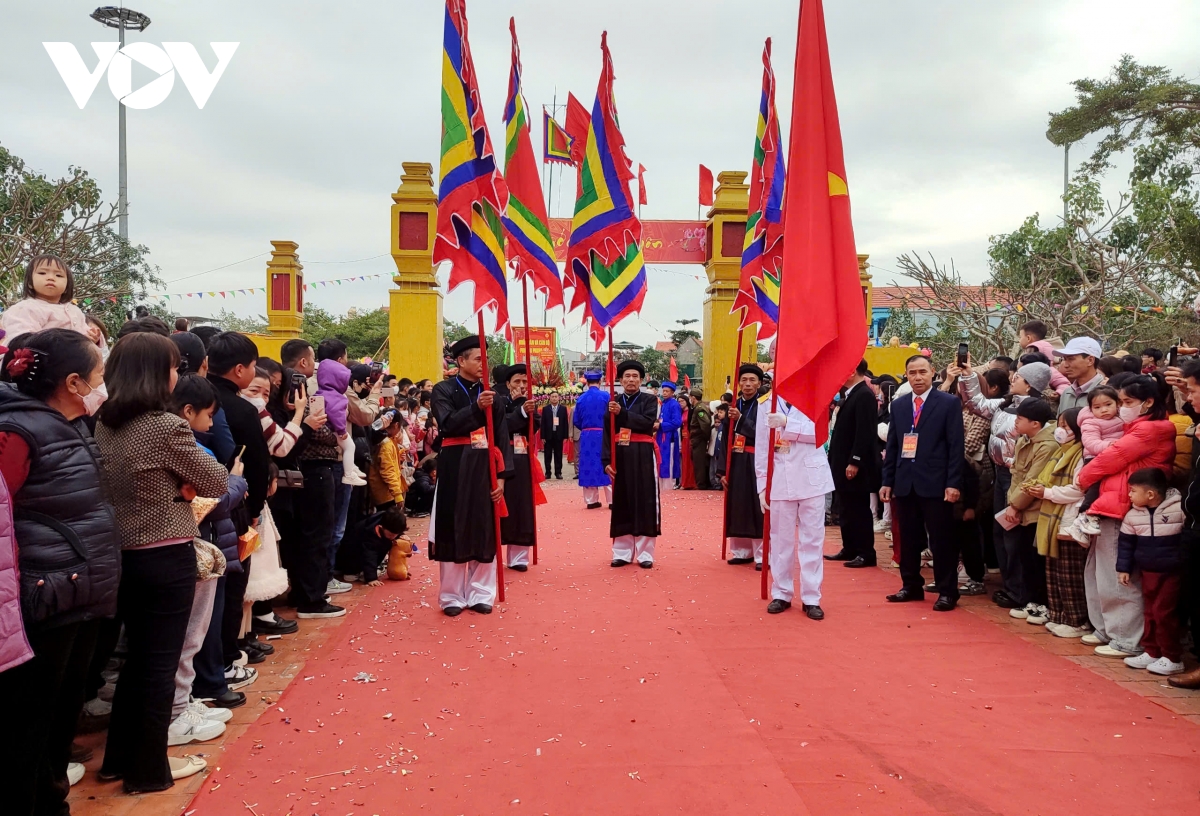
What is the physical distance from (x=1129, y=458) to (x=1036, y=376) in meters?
1.59

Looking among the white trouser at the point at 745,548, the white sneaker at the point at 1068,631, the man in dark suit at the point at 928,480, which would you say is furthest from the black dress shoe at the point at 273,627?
the white sneaker at the point at 1068,631

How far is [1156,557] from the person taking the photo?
4.39 metres

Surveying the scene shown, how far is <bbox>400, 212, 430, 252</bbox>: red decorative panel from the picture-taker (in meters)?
15.6

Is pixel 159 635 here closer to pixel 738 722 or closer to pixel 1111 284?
pixel 738 722

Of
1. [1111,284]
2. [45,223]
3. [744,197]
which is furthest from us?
[744,197]

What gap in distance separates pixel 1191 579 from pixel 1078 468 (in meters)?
0.91

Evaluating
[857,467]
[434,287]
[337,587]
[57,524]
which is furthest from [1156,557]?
[434,287]

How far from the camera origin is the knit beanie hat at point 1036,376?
239 inches

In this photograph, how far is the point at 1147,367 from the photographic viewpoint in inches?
243

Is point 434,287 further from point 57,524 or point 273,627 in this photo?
point 57,524

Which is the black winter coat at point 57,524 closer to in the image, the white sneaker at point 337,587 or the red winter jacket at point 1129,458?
the white sneaker at point 337,587

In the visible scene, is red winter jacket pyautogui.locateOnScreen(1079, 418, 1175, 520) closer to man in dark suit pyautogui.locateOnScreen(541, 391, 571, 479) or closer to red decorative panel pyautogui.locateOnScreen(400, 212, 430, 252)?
man in dark suit pyautogui.locateOnScreen(541, 391, 571, 479)

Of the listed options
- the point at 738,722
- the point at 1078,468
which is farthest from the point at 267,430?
the point at 1078,468

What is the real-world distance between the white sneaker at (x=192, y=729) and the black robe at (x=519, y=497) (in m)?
3.68
